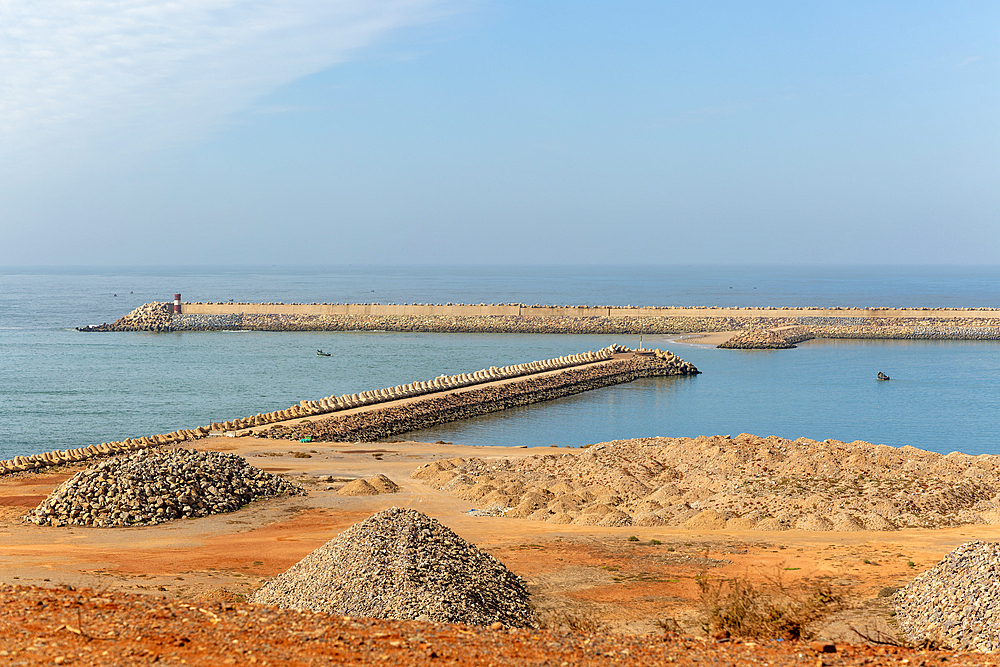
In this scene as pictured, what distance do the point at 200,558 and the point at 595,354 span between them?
5622 centimetres

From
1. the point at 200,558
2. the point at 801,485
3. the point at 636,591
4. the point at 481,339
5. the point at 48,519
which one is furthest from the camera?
the point at 481,339

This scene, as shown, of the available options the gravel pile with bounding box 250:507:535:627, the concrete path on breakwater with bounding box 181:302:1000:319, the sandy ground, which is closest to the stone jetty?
the concrete path on breakwater with bounding box 181:302:1000:319

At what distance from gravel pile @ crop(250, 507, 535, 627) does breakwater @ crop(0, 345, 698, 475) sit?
20.8 metres

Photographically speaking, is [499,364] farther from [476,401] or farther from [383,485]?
[383,485]

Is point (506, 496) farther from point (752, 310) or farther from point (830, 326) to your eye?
point (752, 310)

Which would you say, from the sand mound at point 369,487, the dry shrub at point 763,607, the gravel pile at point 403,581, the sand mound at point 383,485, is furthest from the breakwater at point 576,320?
the gravel pile at point 403,581

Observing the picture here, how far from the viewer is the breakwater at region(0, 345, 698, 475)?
32.9 metres

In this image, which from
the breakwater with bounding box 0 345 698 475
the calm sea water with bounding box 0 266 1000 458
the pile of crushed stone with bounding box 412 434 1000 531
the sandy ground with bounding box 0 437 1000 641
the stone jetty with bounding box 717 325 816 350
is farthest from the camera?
the stone jetty with bounding box 717 325 816 350

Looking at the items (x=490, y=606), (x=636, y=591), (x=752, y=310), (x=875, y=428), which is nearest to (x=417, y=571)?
(x=490, y=606)

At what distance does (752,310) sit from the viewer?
107m

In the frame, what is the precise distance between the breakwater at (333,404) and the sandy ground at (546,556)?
8.23 m

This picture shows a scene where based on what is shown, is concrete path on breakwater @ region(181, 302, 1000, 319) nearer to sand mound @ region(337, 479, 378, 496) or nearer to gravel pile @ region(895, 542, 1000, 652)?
sand mound @ region(337, 479, 378, 496)

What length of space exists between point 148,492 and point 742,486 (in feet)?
51.1

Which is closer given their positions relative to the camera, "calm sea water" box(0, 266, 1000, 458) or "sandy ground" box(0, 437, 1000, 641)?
"sandy ground" box(0, 437, 1000, 641)
